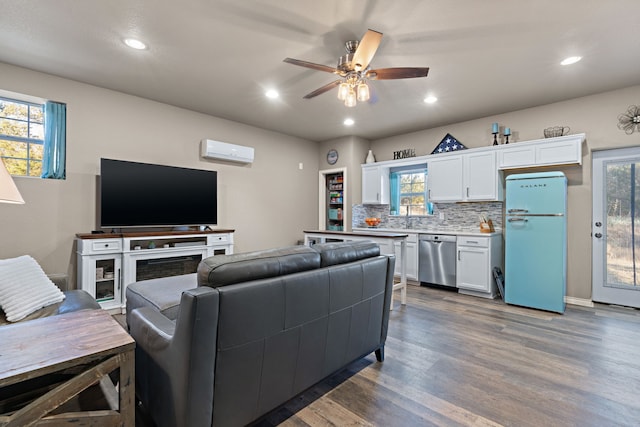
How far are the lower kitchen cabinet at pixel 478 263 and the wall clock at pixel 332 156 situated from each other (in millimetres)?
2884

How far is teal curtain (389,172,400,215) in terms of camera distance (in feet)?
19.1

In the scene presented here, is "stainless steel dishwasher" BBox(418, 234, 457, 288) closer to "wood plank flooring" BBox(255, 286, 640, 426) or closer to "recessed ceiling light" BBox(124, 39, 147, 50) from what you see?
"wood plank flooring" BBox(255, 286, 640, 426)

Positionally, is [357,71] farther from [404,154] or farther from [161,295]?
[404,154]

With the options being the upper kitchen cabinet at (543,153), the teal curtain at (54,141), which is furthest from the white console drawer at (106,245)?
the upper kitchen cabinet at (543,153)

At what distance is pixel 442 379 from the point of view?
2131 millimetres

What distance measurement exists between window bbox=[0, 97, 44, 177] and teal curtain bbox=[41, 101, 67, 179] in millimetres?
142

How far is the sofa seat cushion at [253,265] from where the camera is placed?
1.34 metres

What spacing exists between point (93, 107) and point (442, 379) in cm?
462

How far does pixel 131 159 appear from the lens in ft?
13.0

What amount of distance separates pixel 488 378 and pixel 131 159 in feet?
14.8

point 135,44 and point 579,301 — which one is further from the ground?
point 135,44

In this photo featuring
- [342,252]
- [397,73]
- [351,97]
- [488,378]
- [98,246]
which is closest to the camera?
[342,252]

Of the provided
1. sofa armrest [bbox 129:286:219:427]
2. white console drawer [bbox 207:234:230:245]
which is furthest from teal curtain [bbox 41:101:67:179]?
sofa armrest [bbox 129:286:219:427]

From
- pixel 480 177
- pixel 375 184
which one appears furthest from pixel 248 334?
pixel 375 184
